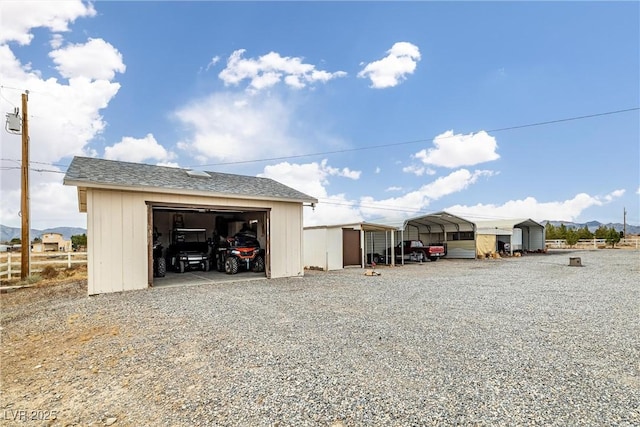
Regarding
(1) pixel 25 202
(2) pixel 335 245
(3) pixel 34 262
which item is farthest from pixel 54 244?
(2) pixel 335 245

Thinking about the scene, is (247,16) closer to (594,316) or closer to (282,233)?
(282,233)

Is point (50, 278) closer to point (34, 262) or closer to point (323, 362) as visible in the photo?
point (34, 262)

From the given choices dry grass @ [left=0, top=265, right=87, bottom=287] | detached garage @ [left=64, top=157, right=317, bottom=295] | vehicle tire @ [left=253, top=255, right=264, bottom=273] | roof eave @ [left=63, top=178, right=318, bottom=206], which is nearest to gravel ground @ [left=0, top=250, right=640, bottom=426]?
detached garage @ [left=64, top=157, right=317, bottom=295]

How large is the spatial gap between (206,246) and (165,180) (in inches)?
194

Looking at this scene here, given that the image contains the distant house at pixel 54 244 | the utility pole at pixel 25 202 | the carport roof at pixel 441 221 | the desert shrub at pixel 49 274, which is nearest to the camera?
the utility pole at pixel 25 202

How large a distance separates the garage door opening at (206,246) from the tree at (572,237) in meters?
35.8

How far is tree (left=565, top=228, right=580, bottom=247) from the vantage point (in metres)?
36.0

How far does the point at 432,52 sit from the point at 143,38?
35.8 ft

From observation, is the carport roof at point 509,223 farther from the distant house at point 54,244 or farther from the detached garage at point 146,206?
the distant house at point 54,244

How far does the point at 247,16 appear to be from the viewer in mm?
11438

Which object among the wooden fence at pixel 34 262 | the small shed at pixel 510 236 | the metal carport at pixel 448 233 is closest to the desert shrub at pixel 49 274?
Result: the wooden fence at pixel 34 262

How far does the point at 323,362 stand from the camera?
391cm

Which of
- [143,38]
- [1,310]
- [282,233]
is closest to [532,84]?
[282,233]

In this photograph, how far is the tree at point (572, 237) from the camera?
3600cm
